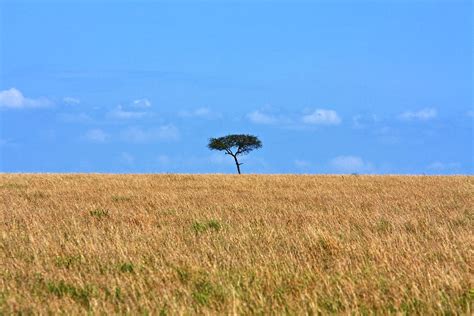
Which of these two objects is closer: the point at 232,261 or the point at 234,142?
the point at 232,261

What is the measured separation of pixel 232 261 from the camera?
869 centimetres

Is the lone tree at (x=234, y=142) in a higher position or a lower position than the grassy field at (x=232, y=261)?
higher

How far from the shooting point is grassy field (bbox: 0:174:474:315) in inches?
256

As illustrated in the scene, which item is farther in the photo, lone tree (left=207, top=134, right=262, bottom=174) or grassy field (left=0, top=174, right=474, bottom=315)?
lone tree (left=207, top=134, right=262, bottom=174)

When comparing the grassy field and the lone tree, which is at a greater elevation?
the lone tree

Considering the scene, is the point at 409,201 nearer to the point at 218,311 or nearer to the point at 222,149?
the point at 218,311

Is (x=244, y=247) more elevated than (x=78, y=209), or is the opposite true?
(x=78, y=209)

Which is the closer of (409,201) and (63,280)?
(63,280)

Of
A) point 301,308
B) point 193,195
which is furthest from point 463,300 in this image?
point 193,195

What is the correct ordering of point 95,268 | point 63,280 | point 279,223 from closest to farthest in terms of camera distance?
point 63,280 → point 95,268 → point 279,223

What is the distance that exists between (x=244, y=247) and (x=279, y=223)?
3.97m

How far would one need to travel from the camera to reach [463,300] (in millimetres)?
6559

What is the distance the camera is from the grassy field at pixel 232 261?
Result: 21.4ft

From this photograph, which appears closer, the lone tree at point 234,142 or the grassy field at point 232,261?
the grassy field at point 232,261
